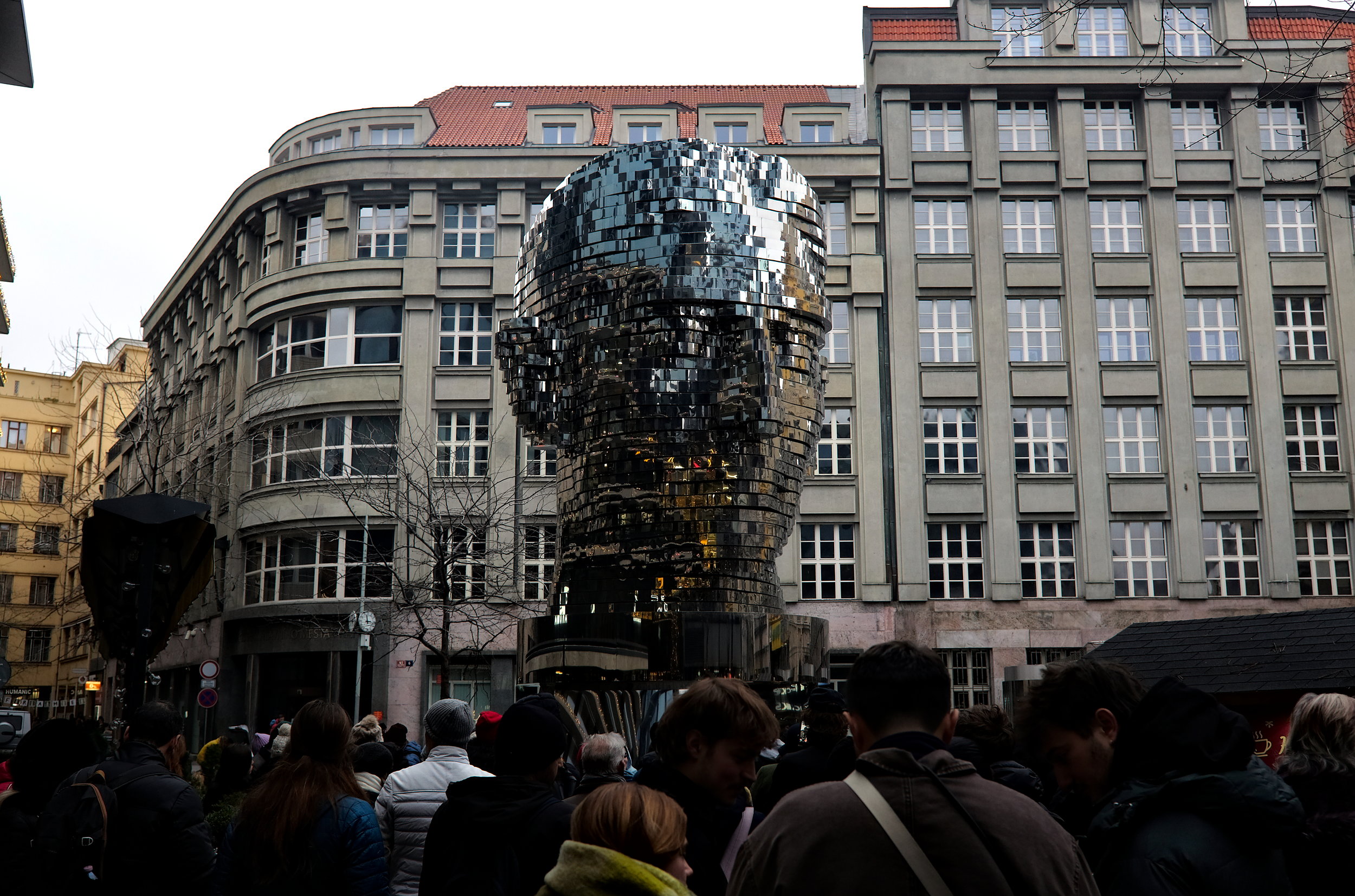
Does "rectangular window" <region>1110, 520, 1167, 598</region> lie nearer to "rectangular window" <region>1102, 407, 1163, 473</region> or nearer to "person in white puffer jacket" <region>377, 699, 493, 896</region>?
"rectangular window" <region>1102, 407, 1163, 473</region>

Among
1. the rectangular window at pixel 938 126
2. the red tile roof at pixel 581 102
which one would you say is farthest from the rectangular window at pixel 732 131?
the rectangular window at pixel 938 126

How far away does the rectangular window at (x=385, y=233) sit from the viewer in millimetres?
36125

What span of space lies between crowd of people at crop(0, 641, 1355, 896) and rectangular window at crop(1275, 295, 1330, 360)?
33055 millimetres

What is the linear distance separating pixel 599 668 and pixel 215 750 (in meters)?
4.32

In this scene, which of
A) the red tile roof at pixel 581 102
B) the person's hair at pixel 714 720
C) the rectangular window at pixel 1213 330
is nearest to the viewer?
the person's hair at pixel 714 720

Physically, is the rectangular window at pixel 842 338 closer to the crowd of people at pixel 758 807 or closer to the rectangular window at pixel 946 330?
the rectangular window at pixel 946 330

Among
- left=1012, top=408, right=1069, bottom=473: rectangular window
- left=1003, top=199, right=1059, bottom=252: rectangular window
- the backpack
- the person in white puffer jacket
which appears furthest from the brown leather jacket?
left=1003, top=199, right=1059, bottom=252: rectangular window

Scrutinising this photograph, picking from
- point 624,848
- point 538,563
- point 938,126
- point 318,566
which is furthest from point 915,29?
point 624,848

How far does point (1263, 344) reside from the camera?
111 ft

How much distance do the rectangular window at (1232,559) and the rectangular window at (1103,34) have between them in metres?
14.0

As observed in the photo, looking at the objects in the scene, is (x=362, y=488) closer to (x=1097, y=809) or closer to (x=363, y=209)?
(x=363, y=209)

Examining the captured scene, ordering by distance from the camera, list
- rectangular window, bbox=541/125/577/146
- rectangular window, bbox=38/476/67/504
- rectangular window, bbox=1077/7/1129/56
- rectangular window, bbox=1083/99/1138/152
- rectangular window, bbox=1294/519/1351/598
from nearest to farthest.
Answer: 1. rectangular window, bbox=1294/519/1351/598
2. rectangular window, bbox=1083/99/1138/152
3. rectangular window, bbox=1077/7/1129/56
4. rectangular window, bbox=541/125/577/146
5. rectangular window, bbox=38/476/67/504

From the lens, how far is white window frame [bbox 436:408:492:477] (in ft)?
110

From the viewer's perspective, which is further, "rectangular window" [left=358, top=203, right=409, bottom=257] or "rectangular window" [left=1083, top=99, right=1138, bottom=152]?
"rectangular window" [left=358, top=203, right=409, bottom=257]
